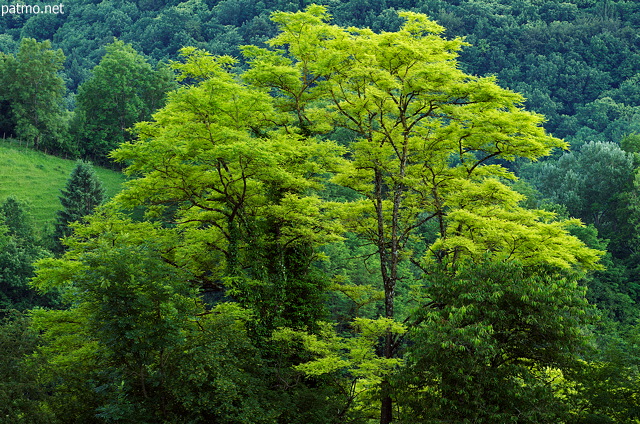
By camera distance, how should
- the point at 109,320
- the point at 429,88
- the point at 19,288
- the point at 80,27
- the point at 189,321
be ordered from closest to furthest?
1. the point at 109,320
2. the point at 189,321
3. the point at 429,88
4. the point at 19,288
5. the point at 80,27

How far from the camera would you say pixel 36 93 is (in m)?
75.6

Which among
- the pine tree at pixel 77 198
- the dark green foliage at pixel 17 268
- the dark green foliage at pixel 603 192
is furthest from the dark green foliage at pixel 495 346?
the dark green foliage at pixel 603 192

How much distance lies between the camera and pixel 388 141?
88.0 ft

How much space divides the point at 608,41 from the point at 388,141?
331ft

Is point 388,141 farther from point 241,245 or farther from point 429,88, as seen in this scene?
point 241,245

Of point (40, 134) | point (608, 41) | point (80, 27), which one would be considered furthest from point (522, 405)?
point (80, 27)

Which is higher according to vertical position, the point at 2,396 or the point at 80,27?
the point at 80,27

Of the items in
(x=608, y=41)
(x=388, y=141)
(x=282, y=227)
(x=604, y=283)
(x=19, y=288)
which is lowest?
(x=19, y=288)

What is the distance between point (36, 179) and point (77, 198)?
10.8 metres

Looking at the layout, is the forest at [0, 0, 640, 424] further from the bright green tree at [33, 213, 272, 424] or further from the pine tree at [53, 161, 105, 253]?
the pine tree at [53, 161, 105, 253]

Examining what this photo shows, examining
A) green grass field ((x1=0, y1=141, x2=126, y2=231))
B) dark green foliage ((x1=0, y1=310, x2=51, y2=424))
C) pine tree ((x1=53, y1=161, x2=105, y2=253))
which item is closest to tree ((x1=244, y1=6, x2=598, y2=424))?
dark green foliage ((x1=0, y1=310, x2=51, y2=424))

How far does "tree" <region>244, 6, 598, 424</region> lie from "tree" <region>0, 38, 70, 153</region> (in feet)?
177

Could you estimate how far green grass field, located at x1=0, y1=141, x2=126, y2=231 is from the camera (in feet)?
210

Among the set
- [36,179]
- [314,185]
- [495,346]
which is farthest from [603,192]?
[36,179]
